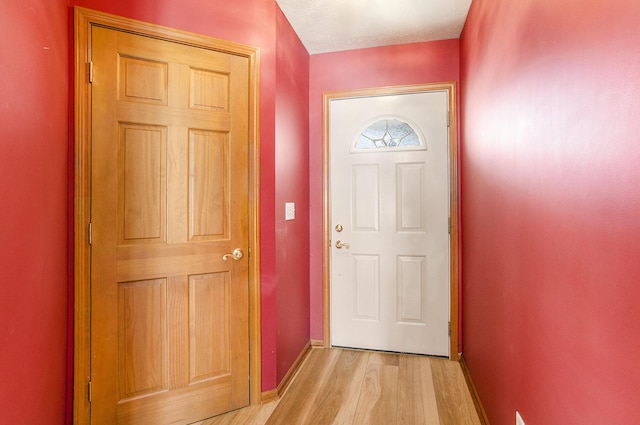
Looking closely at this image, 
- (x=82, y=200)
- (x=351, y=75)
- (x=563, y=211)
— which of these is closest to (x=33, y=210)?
(x=82, y=200)

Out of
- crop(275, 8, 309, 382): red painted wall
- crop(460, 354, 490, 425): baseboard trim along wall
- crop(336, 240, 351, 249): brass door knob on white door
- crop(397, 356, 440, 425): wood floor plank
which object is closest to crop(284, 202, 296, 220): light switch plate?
crop(275, 8, 309, 382): red painted wall

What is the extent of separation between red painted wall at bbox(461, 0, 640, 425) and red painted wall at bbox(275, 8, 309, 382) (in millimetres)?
1219

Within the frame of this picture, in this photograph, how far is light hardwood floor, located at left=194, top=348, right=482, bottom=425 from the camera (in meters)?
1.87

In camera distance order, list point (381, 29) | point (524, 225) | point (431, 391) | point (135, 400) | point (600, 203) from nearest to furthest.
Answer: point (600, 203) < point (524, 225) < point (135, 400) < point (431, 391) < point (381, 29)

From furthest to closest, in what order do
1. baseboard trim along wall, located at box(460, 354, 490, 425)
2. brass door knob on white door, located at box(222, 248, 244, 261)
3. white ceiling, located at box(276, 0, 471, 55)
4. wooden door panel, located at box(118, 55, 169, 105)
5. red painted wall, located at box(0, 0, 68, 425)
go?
white ceiling, located at box(276, 0, 471, 55)
brass door knob on white door, located at box(222, 248, 244, 261)
baseboard trim along wall, located at box(460, 354, 490, 425)
wooden door panel, located at box(118, 55, 169, 105)
red painted wall, located at box(0, 0, 68, 425)

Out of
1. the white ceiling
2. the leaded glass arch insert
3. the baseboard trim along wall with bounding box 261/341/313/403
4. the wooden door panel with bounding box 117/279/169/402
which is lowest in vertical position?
the baseboard trim along wall with bounding box 261/341/313/403

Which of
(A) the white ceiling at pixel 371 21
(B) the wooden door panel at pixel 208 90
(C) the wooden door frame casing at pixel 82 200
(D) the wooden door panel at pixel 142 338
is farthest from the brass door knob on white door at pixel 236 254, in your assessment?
(A) the white ceiling at pixel 371 21

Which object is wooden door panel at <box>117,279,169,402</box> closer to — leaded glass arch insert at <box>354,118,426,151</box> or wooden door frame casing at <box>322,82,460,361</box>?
wooden door frame casing at <box>322,82,460,361</box>

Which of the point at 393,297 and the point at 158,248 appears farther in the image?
the point at 393,297

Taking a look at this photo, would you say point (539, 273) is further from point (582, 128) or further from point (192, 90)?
point (192, 90)

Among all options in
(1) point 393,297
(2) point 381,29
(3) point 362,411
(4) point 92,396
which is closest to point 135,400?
(4) point 92,396

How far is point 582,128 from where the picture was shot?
0.83m

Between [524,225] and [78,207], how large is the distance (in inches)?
75.5

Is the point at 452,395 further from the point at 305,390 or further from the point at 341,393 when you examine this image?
the point at 305,390
